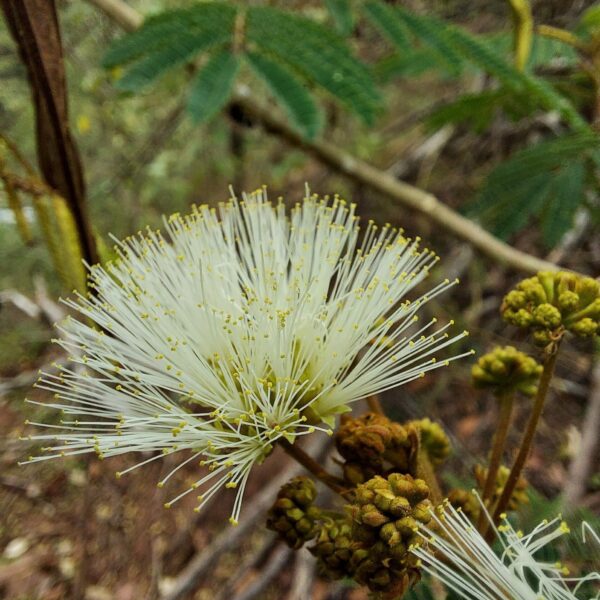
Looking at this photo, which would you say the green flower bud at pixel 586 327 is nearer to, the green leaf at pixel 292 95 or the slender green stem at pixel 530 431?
the slender green stem at pixel 530 431

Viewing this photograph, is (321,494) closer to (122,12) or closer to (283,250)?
(283,250)

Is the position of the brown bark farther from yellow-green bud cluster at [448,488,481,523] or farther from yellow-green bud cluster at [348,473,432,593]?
yellow-green bud cluster at [448,488,481,523]

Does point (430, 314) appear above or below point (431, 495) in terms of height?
above

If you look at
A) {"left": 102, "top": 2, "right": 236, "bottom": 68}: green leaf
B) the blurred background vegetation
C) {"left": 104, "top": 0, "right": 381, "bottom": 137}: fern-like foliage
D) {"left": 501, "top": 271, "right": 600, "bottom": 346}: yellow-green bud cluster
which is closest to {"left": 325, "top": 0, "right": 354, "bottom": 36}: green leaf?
the blurred background vegetation

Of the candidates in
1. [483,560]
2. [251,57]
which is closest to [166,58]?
[251,57]

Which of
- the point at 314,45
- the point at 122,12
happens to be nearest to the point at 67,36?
the point at 122,12

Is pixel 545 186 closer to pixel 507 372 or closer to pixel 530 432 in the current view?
pixel 507 372

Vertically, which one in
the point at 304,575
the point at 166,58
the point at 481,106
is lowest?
the point at 304,575

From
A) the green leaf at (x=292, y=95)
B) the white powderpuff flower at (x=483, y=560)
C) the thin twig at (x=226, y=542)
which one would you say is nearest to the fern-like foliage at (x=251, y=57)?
the green leaf at (x=292, y=95)
